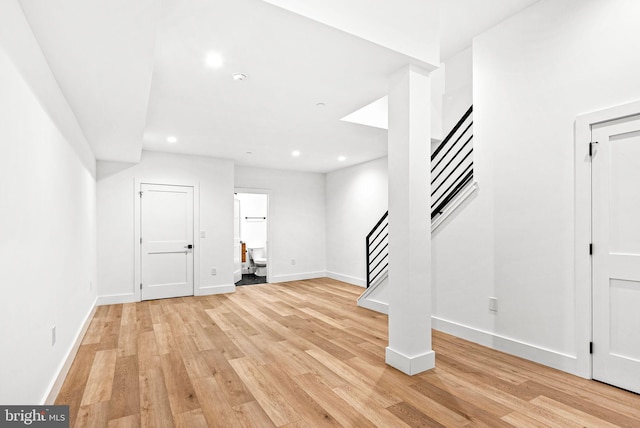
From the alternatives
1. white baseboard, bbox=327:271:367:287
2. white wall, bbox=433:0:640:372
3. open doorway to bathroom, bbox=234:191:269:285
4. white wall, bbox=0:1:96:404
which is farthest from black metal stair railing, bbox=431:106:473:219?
open doorway to bathroom, bbox=234:191:269:285

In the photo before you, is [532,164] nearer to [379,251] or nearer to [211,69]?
[211,69]

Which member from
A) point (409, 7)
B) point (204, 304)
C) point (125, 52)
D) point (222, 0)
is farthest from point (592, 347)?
point (204, 304)

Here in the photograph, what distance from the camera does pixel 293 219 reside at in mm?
7590

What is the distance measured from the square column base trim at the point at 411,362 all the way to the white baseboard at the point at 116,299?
4525mm

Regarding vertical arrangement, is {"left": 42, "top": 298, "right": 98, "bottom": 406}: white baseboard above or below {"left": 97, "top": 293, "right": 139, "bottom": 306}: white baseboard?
above

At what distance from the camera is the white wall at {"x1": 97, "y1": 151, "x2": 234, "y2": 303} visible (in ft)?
17.3

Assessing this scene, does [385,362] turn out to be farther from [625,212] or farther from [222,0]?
[222,0]

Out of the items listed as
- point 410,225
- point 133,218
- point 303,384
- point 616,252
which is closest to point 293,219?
point 133,218

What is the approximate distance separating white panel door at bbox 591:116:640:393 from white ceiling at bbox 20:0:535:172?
5.09 feet

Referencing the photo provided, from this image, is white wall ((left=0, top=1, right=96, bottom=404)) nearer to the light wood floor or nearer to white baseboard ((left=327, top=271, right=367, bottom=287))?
the light wood floor

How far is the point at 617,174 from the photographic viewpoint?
2.45 metres

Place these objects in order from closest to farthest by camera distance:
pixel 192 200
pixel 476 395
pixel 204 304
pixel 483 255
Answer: pixel 476 395 < pixel 483 255 < pixel 204 304 < pixel 192 200

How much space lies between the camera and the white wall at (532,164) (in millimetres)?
2559

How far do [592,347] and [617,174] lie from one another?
1.36 metres
